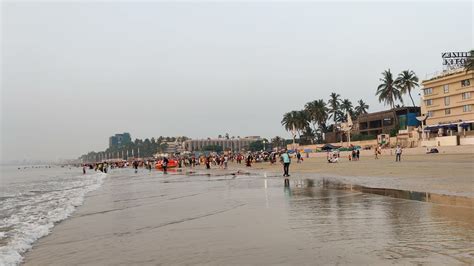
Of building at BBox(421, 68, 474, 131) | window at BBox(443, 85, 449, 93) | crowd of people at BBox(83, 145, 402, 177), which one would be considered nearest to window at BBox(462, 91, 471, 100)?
building at BBox(421, 68, 474, 131)

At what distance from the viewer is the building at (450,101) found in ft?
196

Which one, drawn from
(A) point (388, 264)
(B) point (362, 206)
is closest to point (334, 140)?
(B) point (362, 206)

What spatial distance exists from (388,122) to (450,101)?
64.6 ft

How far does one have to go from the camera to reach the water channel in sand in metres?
5.95

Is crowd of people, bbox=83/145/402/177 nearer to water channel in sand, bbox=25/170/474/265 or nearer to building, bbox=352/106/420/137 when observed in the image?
water channel in sand, bbox=25/170/474/265

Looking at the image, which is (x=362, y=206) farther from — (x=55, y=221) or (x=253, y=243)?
(x=55, y=221)

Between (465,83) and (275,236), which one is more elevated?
(465,83)

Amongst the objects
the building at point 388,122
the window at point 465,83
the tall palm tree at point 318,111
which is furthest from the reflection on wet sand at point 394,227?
the tall palm tree at point 318,111

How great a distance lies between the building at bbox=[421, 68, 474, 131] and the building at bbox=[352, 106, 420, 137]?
458 cm

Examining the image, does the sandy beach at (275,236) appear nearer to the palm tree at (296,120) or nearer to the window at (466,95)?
the window at (466,95)

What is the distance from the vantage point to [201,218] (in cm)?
1064

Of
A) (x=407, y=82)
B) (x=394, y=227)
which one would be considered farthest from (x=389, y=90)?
(x=394, y=227)

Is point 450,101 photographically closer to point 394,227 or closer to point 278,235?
point 394,227

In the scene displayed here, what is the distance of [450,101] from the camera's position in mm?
63812
